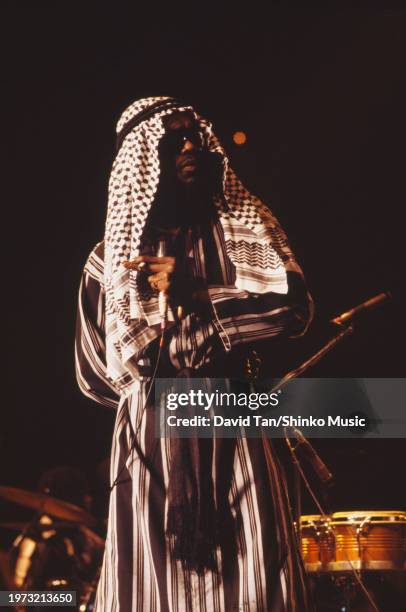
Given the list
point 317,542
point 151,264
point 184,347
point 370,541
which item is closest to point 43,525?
point 317,542

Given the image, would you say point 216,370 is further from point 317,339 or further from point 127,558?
point 317,339

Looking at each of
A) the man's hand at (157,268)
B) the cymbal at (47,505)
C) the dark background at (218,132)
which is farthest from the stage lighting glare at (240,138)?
the cymbal at (47,505)

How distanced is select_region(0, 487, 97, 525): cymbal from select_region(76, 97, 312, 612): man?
0.71m

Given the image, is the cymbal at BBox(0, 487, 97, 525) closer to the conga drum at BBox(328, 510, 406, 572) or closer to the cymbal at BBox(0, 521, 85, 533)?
the cymbal at BBox(0, 521, 85, 533)

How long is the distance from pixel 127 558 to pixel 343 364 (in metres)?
0.99

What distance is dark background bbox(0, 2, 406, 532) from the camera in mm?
2334

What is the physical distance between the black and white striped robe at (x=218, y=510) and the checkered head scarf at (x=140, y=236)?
2.0 inches

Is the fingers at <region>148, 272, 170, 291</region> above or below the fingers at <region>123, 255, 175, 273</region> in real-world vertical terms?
below

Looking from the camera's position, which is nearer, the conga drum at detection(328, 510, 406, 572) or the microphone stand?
the microphone stand

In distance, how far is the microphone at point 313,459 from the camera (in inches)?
68.6

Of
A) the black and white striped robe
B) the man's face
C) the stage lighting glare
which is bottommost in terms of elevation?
the black and white striped robe

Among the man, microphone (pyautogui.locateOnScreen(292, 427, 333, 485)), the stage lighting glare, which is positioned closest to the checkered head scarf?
the man

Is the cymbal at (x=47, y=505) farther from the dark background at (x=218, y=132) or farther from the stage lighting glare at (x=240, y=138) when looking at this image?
the stage lighting glare at (x=240, y=138)

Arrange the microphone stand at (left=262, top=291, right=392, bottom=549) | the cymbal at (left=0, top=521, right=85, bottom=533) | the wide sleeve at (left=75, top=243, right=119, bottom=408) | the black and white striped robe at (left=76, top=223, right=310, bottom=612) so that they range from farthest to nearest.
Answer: the cymbal at (left=0, top=521, right=85, bottom=533) < the wide sleeve at (left=75, top=243, right=119, bottom=408) < the microphone stand at (left=262, top=291, right=392, bottom=549) < the black and white striped robe at (left=76, top=223, right=310, bottom=612)
